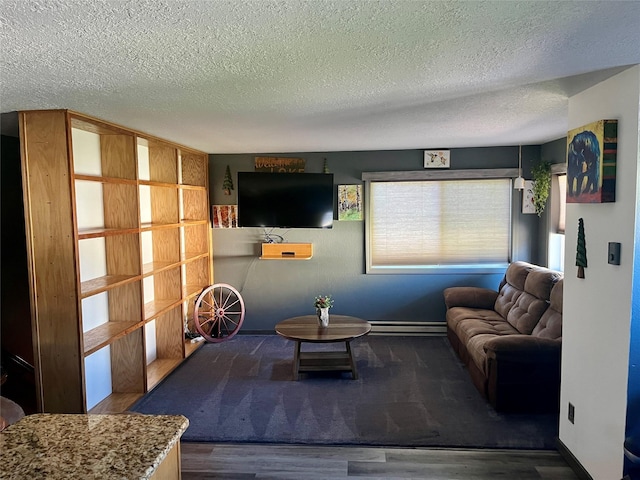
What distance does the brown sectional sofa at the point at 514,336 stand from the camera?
10.7 feet

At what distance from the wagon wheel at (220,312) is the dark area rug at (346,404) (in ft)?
1.61

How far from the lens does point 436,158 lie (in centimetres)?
509

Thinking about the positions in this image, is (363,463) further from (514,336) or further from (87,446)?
(87,446)

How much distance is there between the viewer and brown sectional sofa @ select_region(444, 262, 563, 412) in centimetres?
326

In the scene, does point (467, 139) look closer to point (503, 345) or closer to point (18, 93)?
point (503, 345)

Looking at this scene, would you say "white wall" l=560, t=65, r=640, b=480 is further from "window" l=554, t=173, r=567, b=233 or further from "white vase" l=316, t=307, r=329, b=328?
"window" l=554, t=173, r=567, b=233

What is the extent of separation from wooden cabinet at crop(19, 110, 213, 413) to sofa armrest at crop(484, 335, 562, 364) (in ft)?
9.87

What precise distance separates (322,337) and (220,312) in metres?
1.83

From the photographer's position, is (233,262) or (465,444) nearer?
(465,444)

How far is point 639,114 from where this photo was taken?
6.67 feet

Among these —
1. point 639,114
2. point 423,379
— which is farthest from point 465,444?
point 639,114

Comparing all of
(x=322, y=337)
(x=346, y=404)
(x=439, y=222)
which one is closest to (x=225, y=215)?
(x=322, y=337)

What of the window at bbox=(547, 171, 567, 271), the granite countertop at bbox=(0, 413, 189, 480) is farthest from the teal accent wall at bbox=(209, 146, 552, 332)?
the granite countertop at bbox=(0, 413, 189, 480)

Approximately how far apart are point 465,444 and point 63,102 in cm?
350
